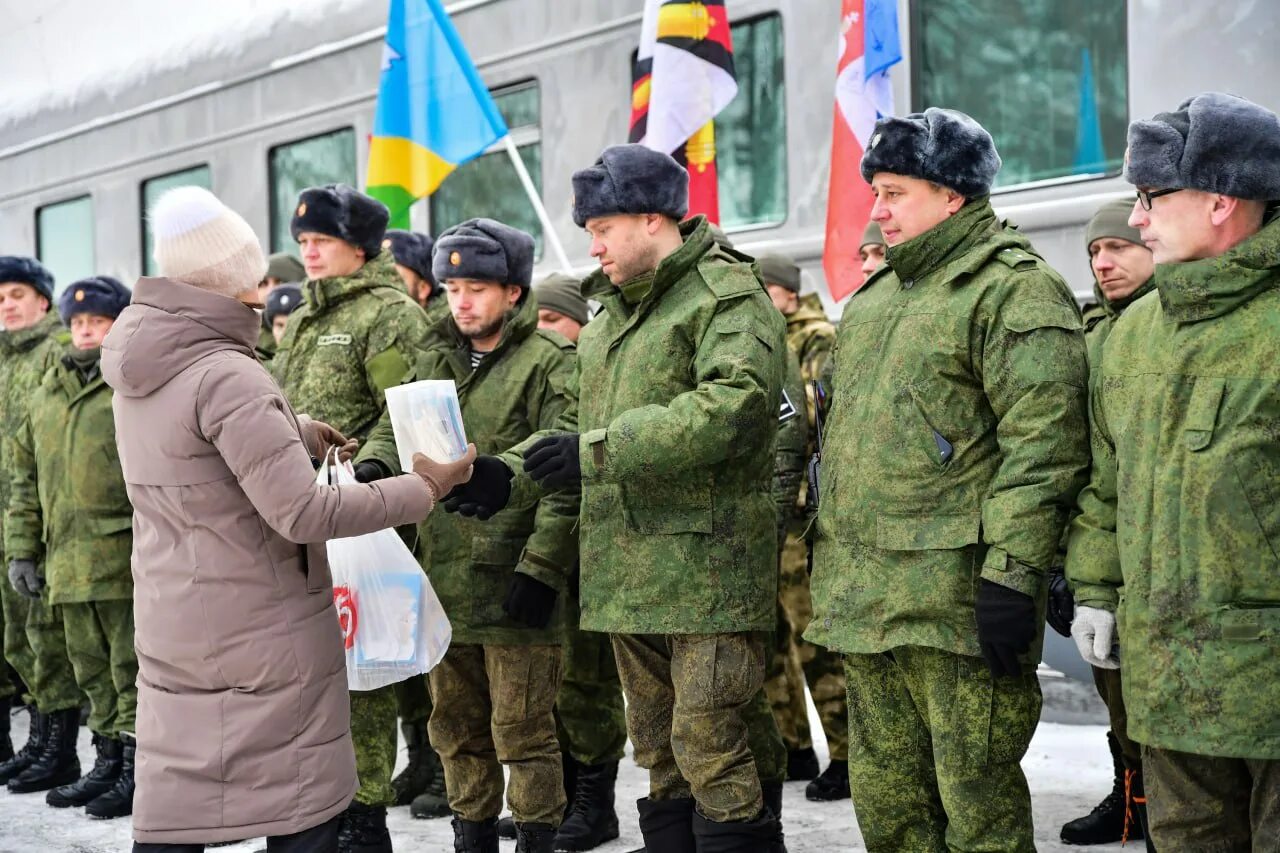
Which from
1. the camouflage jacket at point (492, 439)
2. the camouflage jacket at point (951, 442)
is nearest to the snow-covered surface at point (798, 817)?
the camouflage jacket at point (492, 439)

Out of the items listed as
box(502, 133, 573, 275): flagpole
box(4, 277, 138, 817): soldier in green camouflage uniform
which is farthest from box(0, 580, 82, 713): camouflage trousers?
box(502, 133, 573, 275): flagpole

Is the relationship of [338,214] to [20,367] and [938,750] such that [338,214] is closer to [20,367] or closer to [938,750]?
[20,367]

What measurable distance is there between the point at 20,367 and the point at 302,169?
8.82 feet

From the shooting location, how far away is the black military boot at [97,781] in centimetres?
560

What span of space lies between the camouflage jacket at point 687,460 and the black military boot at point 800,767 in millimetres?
1985

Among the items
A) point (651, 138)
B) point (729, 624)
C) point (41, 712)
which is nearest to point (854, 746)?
point (729, 624)

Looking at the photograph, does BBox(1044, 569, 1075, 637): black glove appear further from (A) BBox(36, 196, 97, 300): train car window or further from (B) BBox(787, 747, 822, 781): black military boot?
(A) BBox(36, 196, 97, 300): train car window

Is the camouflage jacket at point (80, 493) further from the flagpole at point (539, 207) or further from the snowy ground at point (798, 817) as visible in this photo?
the flagpole at point (539, 207)

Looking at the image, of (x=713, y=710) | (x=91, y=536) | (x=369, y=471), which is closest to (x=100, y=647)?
(x=91, y=536)

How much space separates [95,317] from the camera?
227 inches

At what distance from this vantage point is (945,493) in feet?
10.5

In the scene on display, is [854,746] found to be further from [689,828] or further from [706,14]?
[706,14]

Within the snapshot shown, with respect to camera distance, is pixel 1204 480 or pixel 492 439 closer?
pixel 1204 480

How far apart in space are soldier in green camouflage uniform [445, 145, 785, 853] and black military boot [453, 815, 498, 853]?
Result: 620 mm
